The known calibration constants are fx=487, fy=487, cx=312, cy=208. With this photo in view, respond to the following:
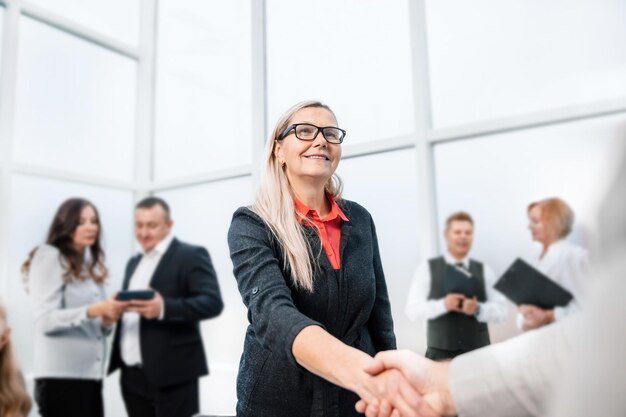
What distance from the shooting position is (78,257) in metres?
1.92

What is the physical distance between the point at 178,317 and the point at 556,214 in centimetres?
129

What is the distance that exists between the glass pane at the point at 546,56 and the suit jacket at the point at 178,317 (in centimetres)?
106

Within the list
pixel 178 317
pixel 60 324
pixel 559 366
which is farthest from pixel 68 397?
pixel 559 366

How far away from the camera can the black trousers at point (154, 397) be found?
167 cm

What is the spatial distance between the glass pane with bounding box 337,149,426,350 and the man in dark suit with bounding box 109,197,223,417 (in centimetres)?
92

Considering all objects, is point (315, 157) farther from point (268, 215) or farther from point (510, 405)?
point (510, 405)

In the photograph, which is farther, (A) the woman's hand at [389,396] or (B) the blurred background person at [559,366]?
(A) the woman's hand at [389,396]

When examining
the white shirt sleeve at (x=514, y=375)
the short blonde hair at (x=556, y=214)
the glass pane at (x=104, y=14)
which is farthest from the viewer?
the glass pane at (x=104, y=14)

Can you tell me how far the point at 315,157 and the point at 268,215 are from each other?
4.5 inches

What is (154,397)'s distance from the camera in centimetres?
175

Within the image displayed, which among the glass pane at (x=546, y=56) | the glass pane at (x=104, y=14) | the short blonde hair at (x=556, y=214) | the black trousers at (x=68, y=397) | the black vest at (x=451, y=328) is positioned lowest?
the black trousers at (x=68, y=397)

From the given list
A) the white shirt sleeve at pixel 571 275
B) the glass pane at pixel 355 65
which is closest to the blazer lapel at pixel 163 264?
the glass pane at pixel 355 65

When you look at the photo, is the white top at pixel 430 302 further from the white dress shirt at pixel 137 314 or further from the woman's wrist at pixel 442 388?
the white dress shirt at pixel 137 314

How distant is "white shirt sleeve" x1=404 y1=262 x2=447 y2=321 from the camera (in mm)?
847
